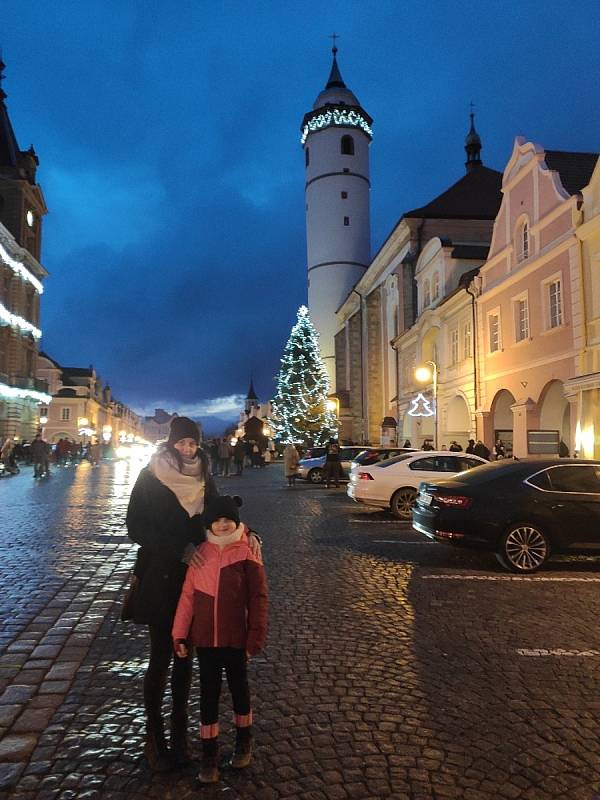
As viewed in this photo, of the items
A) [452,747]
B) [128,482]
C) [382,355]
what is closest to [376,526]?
[452,747]

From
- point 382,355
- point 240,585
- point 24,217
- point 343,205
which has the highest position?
point 343,205

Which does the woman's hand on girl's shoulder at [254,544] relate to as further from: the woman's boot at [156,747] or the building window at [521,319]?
the building window at [521,319]

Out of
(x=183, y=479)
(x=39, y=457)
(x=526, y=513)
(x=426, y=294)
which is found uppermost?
(x=426, y=294)

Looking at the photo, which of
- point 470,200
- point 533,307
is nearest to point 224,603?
point 533,307

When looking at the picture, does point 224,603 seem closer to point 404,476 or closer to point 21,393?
point 404,476

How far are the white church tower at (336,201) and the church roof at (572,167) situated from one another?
43.0 metres

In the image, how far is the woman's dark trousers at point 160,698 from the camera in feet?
11.7

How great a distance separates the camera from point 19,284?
56.2 metres

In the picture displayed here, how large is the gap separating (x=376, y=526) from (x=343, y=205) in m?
57.9

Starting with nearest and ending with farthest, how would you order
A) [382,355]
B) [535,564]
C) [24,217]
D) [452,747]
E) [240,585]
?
[240,585] < [452,747] < [535,564] < [382,355] < [24,217]

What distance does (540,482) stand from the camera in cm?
927

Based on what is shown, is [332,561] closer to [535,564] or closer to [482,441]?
[535,564]

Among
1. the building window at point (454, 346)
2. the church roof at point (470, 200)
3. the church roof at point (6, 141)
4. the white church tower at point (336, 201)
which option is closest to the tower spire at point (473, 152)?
the church roof at point (470, 200)

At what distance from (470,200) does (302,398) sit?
19.1m
